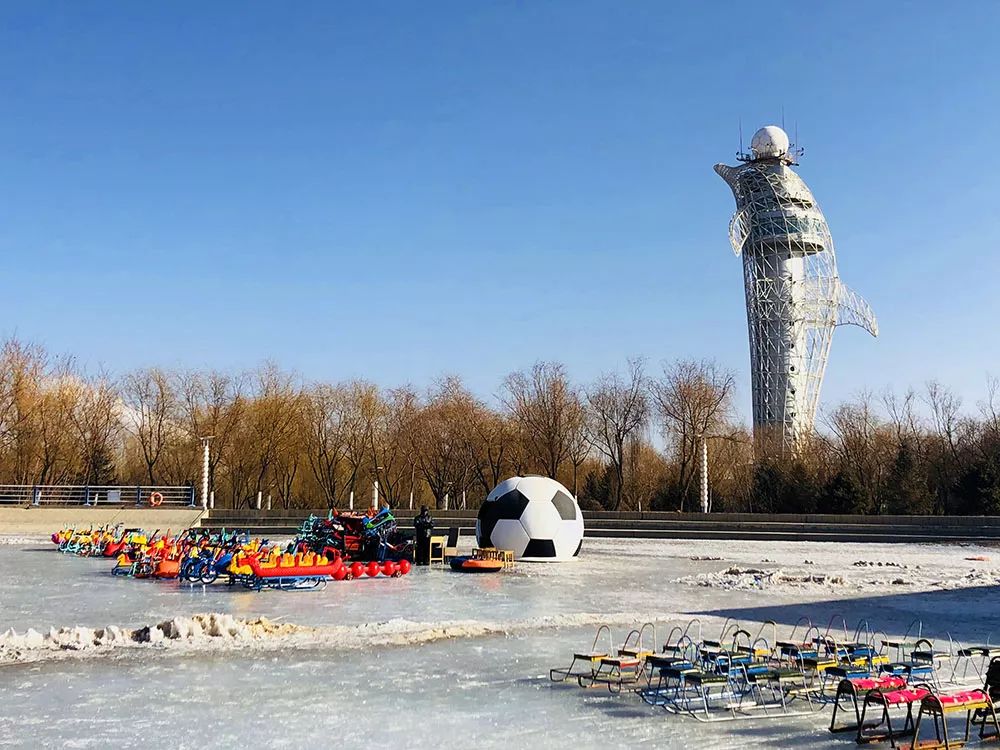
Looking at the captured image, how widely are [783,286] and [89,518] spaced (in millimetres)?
48745

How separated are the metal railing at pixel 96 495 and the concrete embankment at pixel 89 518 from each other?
190 cm

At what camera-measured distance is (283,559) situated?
16.7 metres

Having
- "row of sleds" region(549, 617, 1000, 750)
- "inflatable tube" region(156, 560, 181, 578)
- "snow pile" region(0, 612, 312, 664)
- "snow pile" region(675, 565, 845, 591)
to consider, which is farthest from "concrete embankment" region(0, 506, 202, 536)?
"row of sleds" region(549, 617, 1000, 750)

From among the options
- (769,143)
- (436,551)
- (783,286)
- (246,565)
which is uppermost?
(769,143)

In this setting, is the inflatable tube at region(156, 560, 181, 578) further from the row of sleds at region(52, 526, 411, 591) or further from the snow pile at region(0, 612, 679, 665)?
the snow pile at region(0, 612, 679, 665)

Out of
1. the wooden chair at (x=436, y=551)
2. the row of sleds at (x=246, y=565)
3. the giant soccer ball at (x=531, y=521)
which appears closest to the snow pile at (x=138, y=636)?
the row of sleds at (x=246, y=565)

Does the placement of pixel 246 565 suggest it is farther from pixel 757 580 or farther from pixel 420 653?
pixel 757 580

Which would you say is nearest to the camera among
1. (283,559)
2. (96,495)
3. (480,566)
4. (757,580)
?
(283,559)

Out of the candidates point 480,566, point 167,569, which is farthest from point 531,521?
point 167,569

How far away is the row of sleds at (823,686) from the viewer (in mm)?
6703

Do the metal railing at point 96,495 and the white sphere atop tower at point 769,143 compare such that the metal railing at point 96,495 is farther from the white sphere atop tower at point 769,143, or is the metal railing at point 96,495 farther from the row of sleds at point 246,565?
the white sphere atop tower at point 769,143

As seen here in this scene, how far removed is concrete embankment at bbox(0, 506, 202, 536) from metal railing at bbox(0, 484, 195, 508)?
6.22 ft

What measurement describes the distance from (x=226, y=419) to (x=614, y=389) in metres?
22.6

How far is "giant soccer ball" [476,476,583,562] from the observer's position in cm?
2130
